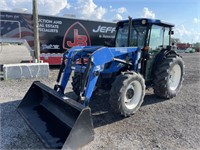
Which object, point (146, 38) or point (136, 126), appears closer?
point (136, 126)

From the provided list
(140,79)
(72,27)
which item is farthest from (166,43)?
(72,27)

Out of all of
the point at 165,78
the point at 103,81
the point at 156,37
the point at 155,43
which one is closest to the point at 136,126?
the point at 103,81

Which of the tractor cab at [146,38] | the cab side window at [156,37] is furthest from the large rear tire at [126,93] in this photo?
the cab side window at [156,37]

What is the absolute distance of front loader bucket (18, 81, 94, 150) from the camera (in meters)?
3.24

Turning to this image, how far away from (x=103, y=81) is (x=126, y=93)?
2.69ft

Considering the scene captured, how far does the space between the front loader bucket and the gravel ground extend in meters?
0.21

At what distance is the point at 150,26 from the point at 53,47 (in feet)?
22.1

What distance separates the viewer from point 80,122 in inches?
129

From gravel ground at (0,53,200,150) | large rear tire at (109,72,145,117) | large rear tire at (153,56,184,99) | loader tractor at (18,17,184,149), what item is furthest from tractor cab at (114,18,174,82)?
gravel ground at (0,53,200,150)

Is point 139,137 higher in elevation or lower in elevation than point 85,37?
lower

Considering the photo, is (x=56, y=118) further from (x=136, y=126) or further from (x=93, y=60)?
(x=136, y=126)

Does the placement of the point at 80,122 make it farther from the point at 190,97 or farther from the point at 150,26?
the point at 190,97

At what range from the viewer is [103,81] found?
5.32 metres

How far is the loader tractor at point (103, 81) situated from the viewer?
3521 millimetres
